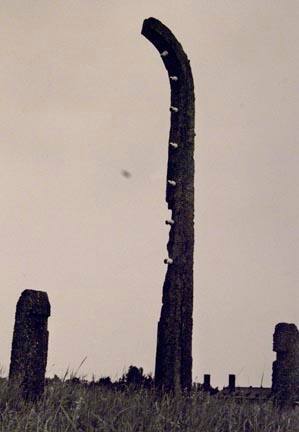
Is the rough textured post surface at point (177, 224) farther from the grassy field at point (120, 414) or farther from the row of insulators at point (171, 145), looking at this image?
the grassy field at point (120, 414)

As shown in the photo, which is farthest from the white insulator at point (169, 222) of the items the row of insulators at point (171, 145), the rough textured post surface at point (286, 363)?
the rough textured post surface at point (286, 363)

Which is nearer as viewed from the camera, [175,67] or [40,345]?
[40,345]

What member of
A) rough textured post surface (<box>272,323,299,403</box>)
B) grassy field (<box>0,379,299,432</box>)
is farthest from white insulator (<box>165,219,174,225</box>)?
grassy field (<box>0,379,299,432</box>)

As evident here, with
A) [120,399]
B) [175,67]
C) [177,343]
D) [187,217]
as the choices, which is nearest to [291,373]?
[177,343]

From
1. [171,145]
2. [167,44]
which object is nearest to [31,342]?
[171,145]

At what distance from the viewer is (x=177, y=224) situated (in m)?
8.77

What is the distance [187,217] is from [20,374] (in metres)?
2.85

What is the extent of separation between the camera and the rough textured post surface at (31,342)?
22.7ft

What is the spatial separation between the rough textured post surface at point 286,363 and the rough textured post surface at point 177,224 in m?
1.22

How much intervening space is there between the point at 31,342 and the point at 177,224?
96.5 inches

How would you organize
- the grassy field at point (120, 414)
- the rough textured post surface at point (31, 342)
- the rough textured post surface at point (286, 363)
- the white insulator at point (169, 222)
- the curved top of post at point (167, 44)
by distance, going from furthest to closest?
the curved top of post at point (167, 44), the rough textured post surface at point (286, 363), the white insulator at point (169, 222), the rough textured post surface at point (31, 342), the grassy field at point (120, 414)

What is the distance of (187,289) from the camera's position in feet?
28.5

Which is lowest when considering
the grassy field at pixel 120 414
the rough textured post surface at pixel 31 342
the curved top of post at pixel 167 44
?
the grassy field at pixel 120 414

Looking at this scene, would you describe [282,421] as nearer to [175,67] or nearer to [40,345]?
[40,345]
